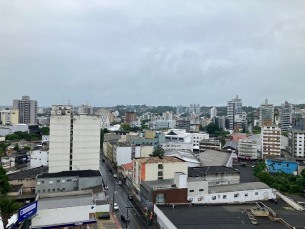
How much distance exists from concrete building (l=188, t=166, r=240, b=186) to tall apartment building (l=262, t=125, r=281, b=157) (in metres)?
26.9

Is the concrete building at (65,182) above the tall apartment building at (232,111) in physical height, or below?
below

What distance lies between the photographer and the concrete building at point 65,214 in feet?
68.3

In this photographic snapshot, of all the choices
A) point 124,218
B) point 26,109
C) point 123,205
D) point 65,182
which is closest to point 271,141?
point 123,205

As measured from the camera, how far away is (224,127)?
11719 cm

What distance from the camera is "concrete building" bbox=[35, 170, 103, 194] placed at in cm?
3084

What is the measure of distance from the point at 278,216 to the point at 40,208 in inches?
773

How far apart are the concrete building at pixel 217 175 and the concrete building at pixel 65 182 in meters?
12.5

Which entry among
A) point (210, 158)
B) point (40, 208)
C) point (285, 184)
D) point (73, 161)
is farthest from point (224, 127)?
point (40, 208)

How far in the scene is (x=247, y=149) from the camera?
61.4 metres

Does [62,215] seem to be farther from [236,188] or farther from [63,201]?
[236,188]

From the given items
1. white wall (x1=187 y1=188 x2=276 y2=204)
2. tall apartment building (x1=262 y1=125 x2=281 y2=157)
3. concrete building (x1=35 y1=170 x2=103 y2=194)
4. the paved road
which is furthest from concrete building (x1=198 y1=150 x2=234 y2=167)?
concrete building (x1=35 y1=170 x2=103 y2=194)

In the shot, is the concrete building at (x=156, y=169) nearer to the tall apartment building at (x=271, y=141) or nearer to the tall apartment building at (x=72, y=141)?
the tall apartment building at (x=72, y=141)

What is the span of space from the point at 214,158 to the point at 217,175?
13920mm

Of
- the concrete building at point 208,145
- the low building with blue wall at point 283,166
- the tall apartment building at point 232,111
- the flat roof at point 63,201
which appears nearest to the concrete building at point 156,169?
the flat roof at point 63,201
